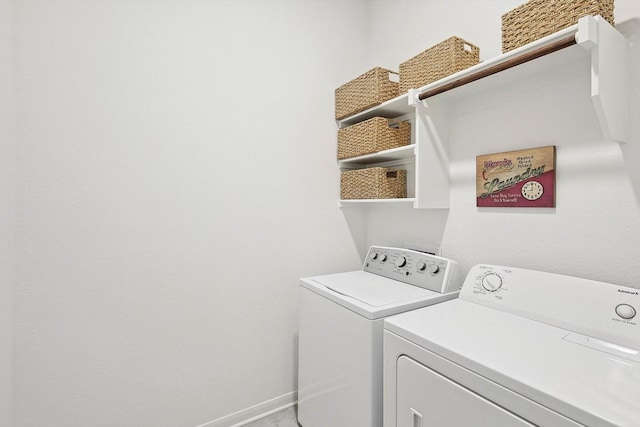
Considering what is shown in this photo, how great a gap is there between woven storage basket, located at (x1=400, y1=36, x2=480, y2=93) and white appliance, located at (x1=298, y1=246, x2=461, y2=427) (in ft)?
2.92

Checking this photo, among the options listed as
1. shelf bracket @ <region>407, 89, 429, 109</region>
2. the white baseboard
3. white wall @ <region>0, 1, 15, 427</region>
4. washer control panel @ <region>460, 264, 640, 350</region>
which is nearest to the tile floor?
the white baseboard

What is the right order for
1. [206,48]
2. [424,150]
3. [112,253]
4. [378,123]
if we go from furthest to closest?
[378,123] → [206,48] → [424,150] → [112,253]

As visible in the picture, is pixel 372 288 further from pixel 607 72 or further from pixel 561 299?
pixel 607 72

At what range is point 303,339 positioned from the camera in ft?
5.39

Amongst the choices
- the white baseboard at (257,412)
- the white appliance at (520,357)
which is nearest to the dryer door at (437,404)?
the white appliance at (520,357)

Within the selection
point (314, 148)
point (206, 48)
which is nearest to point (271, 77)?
point (206, 48)

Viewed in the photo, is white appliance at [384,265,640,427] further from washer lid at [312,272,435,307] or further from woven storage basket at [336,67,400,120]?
woven storage basket at [336,67,400,120]

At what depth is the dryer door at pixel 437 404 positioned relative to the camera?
76 centimetres

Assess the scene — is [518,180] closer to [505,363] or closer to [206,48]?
[505,363]

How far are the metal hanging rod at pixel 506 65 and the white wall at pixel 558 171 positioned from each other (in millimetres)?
234

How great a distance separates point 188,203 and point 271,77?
0.91 m

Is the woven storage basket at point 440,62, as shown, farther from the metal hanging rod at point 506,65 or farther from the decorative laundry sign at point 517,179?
the decorative laundry sign at point 517,179

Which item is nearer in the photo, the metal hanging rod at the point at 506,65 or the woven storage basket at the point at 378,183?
the metal hanging rod at the point at 506,65

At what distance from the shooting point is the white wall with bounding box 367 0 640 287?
1.04m
